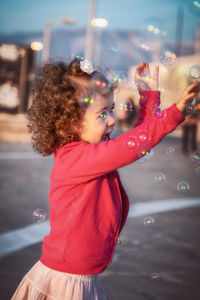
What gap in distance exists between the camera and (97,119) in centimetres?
190

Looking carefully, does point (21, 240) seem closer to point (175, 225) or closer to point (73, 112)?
point (175, 225)

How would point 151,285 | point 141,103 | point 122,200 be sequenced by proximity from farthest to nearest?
point 151,285 < point 141,103 < point 122,200

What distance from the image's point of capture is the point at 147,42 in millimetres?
3900

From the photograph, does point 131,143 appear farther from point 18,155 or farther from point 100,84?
point 18,155

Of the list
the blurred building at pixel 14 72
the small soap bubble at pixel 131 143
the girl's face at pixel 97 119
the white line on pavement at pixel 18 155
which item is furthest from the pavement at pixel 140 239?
the blurred building at pixel 14 72

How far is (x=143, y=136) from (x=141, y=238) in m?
3.14

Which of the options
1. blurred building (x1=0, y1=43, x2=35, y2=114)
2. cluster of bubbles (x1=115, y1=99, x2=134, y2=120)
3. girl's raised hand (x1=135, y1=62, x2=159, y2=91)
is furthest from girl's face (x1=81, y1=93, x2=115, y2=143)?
blurred building (x1=0, y1=43, x2=35, y2=114)

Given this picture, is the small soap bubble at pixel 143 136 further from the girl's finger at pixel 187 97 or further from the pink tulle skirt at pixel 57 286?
the pink tulle skirt at pixel 57 286

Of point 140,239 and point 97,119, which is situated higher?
point 97,119

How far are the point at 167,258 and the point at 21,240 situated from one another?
1457mm

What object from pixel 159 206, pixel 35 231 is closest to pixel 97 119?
pixel 35 231

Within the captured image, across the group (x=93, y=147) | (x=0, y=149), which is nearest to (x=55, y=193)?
(x=93, y=147)

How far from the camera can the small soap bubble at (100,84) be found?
6.30 feet

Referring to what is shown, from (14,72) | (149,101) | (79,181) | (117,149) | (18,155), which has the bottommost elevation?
(18,155)
